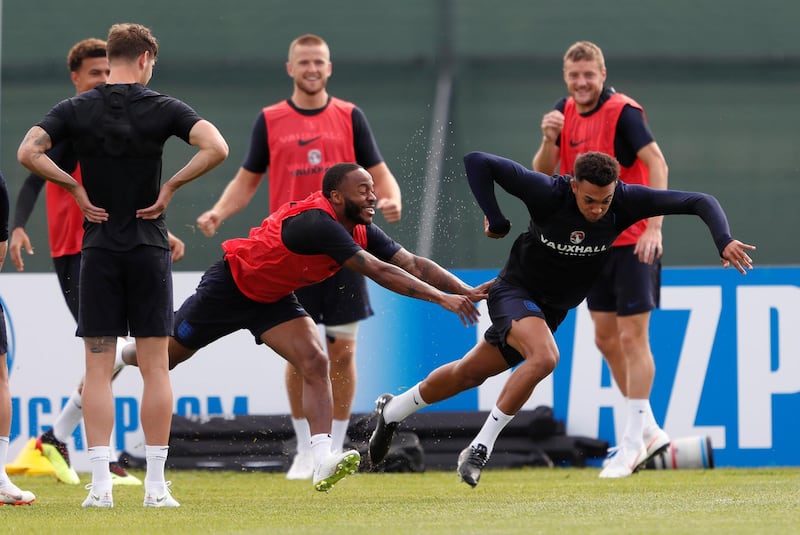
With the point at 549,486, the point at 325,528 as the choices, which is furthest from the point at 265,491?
the point at 325,528

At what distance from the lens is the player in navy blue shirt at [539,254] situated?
7.34 metres

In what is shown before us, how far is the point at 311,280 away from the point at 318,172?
6.13 ft

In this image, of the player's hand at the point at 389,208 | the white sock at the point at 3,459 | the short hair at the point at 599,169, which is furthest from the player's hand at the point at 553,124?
the white sock at the point at 3,459

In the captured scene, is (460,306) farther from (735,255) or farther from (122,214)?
(122,214)

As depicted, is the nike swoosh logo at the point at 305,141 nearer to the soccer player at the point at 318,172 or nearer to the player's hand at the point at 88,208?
the soccer player at the point at 318,172

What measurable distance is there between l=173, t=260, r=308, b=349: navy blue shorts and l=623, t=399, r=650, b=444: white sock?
253 centimetres

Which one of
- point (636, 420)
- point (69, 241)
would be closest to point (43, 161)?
point (69, 241)

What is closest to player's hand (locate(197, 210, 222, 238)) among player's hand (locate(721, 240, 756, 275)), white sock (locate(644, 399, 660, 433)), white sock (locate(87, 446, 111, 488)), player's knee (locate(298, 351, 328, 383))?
player's knee (locate(298, 351, 328, 383))

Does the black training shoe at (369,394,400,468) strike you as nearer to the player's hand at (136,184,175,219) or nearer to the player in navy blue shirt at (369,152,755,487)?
the player in navy blue shirt at (369,152,755,487)

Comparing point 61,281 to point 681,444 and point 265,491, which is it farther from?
point 681,444

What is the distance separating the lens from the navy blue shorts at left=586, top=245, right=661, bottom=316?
30.1 ft

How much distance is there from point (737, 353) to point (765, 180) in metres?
1.92

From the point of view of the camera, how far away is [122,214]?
6816 millimetres

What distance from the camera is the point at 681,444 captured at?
381 inches
